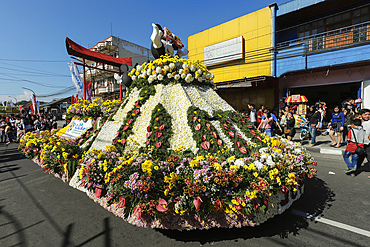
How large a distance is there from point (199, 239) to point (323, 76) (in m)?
12.9

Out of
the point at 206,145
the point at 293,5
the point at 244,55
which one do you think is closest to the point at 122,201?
the point at 206,145

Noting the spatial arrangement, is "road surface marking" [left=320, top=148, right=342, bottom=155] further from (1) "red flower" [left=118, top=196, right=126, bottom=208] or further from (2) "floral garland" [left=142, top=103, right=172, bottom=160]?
(1) "red flower" [left=118, top=196, right=126, bottom=208]

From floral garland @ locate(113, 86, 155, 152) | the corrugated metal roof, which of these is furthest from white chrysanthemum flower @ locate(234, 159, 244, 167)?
the corrugated metal roof

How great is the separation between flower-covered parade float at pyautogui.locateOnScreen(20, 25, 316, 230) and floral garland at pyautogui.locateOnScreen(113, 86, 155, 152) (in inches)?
0.7

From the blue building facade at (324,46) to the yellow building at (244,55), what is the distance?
0.67 meters

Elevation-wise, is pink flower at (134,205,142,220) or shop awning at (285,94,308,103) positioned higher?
shop awning at (285,94,308,103)

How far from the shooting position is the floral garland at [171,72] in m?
4.00

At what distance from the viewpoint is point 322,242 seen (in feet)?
7.75

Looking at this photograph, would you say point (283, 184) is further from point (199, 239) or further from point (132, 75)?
point (132, 75)

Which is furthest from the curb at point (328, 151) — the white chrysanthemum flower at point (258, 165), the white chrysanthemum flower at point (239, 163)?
the white chrysanthemum flower at point (239, 163)

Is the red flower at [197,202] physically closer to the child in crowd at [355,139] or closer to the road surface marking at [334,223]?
the road surface marking at [334,223]

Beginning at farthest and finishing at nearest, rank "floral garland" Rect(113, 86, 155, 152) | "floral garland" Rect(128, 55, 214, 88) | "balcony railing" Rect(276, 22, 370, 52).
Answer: "balcony railing" Rect(276, 22, 370, 52) < "floral garland" Rect(128, 55, 214, 88) < "floral garland" Rect(113, 86, 155, 152)

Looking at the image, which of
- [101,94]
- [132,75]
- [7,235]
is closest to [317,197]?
[132,75]

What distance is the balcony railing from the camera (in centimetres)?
1016
